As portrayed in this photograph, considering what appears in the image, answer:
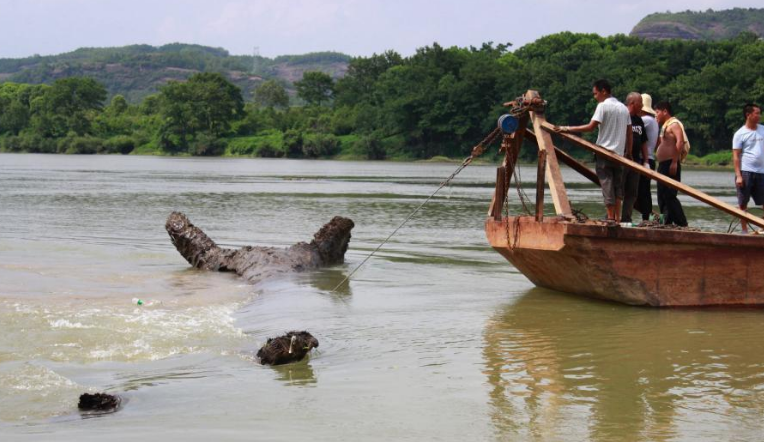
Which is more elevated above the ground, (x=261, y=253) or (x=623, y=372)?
(x=261, y=253)

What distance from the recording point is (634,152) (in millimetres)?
11320

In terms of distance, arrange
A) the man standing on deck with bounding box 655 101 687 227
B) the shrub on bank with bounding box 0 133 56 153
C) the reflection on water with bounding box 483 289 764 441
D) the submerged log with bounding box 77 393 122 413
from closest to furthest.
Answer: the reflection on water with bounding box 483 289 764 441 < the submerged log with bounding box 77 393 122 413 < the man standing on deck with bounding box 655 101 687 227 < the shrub on bank with bounding box 0 133 56 153

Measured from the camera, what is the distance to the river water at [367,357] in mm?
6027

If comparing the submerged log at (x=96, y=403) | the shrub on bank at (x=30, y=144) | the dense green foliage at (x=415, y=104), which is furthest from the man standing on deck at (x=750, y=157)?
the shrub on bank at (x=30, y=144)

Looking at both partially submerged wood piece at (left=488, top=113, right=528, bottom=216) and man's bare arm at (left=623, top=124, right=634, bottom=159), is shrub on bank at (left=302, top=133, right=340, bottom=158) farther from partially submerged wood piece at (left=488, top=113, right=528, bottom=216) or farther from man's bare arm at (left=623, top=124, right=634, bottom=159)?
man's bare arm at (left=623, top=124, right=634, bottom=159)

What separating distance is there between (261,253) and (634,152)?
5.02 m

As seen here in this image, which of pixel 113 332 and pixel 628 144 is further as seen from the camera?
pixel 628 144

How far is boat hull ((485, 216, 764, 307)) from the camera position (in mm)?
9391

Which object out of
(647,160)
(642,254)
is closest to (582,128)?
(642,254)

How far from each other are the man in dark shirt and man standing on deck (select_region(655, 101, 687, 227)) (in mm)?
215

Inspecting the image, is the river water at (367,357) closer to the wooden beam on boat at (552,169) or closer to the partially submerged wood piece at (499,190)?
the partially submerged wood piece at (499,190)

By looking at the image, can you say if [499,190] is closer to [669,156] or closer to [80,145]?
[669,156]

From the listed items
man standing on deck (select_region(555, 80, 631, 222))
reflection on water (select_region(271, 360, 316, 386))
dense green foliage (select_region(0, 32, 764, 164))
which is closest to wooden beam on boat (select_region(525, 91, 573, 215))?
man standing on deck (select_region(555, 80, 631, 222))

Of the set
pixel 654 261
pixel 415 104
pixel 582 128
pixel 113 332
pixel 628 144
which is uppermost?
pixel 415 104
